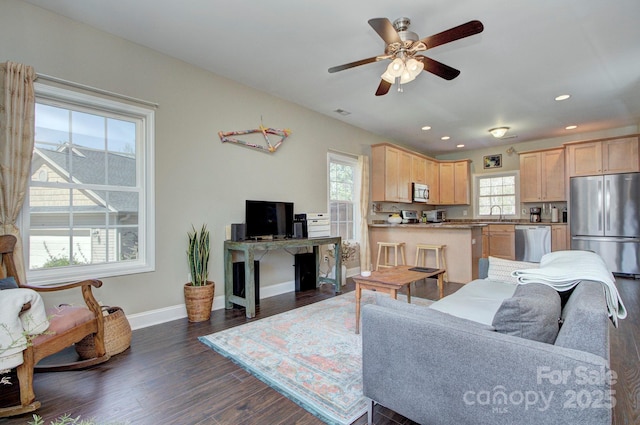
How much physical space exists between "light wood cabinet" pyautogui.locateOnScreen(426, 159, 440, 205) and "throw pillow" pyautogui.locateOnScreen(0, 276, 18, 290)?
711 cm

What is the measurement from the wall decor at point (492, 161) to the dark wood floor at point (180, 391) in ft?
17.5

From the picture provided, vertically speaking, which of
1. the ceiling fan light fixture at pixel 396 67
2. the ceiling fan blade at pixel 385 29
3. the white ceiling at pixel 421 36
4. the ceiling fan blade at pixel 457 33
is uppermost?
the white ceiling at pixel 421 36

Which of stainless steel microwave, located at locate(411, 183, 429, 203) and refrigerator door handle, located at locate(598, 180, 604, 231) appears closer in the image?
refrigerator door handle, located at locate(598, 180, 604, 231)

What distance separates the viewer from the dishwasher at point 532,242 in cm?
620

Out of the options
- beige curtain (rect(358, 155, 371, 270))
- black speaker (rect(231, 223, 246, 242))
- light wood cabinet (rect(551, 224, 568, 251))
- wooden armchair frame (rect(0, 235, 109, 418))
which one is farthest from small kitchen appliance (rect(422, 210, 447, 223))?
wooden armchair frame (rect(0, 235, 109, 418))

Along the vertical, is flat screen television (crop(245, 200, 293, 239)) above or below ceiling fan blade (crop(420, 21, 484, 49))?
below

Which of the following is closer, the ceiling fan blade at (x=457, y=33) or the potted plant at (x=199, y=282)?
the ceiling fan blade at (x=457, y=33)

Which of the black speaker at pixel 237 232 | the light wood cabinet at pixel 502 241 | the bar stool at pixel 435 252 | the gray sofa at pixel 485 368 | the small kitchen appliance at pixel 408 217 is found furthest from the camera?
the small kitchen appliance at pixel 408 217

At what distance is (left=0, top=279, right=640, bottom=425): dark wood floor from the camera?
172 centimetres

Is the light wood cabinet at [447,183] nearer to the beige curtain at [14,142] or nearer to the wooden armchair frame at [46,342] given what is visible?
the wooden armchair frame at [46,342]

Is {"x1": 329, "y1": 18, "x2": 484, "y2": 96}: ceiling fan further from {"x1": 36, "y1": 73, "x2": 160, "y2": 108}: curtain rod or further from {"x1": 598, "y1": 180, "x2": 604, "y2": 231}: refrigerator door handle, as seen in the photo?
{"x1": 598, "y1": 180, "x2": 604, "y2": 231}: refrigerator door handle

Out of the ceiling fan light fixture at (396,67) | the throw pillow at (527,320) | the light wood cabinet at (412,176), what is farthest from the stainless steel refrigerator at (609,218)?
the throw pillow at (527,320)

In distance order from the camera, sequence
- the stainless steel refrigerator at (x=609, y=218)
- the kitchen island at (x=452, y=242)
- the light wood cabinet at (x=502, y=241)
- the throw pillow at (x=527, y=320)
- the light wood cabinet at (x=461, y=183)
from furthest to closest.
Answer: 1. the light wood cabinet at (x=461, y=183)
2. the light wood cabinet at (x=502, y=241)
3. the stainless steel refrigerator at (x=609, y=218)
4. the kitchen island at (x=452, y=242)
5. the throw pillow at (x=527, y=320)

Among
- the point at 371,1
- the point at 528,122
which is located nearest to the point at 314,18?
the point at 371,1
